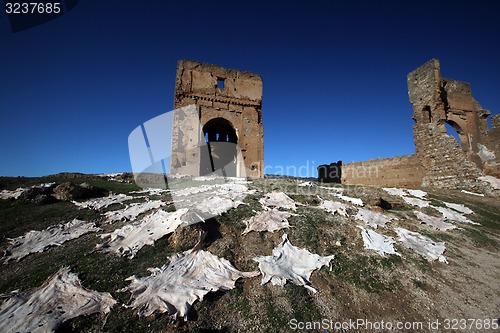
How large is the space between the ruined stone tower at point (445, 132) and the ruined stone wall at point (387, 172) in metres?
0.56

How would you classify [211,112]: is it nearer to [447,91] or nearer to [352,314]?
[352,314]

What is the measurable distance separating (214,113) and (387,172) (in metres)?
12.7

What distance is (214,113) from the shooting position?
16.0 meters

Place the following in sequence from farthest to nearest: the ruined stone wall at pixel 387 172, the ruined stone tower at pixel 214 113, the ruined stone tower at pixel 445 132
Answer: the ruined stone tower at pixel 214 113 → the ruined stone wall at pixel 387 172 → the ruined stone tower at pixel 445 132

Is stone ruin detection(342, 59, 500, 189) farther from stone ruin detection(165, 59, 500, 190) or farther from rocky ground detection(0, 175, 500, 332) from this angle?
rocky ground detection(0, 175, 500, 332)

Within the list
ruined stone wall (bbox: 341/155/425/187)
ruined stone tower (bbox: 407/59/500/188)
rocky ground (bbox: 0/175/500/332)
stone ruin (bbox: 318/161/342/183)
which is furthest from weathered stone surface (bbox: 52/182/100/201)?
stone ruin (bbox: 318/161/342/183)

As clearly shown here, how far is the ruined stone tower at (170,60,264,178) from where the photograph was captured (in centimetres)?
1491

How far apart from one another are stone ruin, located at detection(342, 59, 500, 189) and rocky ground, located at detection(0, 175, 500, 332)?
6.33 meters

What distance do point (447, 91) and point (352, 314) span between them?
21.0m

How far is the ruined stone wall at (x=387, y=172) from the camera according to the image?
14219 millimetres

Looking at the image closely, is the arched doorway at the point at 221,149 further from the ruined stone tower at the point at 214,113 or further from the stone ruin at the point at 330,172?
the stone ruin at the point at 330,172

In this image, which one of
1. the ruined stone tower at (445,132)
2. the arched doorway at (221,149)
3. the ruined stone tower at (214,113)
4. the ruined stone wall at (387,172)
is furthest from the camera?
the arched doorway at (221,149)

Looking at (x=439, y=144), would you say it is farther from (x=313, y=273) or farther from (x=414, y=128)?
(x=313, y=273)


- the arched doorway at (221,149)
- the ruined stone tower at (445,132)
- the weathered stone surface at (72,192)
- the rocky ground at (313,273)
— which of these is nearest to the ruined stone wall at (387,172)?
the ruined stone tower at (445,132)
